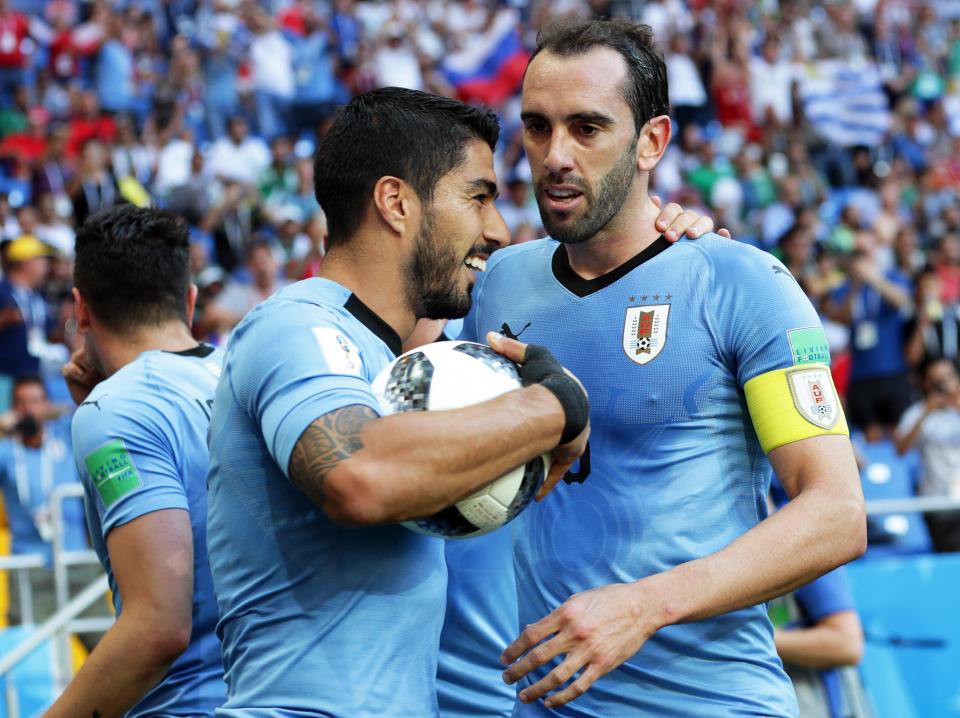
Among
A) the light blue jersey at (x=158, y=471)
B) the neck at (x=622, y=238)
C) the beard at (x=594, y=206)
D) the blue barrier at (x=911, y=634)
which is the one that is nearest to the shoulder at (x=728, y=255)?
the neck at (x=622, y=238)

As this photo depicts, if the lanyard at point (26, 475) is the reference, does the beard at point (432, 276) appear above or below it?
above

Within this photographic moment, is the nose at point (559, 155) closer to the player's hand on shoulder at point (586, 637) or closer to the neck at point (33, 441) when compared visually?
the player's hand on shoulder at point (586, 637)

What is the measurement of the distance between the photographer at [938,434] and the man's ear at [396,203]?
758 centimetres

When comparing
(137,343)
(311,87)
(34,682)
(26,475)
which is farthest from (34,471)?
(311,87)

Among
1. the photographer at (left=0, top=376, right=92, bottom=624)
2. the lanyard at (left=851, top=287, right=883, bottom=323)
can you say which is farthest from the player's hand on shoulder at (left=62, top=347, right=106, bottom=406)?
the lanyard at (left=851, top=287, right=883, bottom=323)

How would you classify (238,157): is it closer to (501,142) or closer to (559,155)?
(501,142)

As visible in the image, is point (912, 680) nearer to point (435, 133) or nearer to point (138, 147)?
point (435, 133)

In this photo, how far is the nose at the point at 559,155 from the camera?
3.41 m

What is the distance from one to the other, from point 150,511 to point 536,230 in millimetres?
9812

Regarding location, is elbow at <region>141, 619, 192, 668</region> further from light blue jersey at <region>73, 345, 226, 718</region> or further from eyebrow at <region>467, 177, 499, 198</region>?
eyebrow at <region>467, 177, 499, 198</region>

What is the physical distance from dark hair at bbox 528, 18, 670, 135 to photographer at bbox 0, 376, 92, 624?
553 centimetres

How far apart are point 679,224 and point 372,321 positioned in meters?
0.97

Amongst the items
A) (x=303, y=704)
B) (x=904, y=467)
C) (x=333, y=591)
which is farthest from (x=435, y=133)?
(x=904, y=467)

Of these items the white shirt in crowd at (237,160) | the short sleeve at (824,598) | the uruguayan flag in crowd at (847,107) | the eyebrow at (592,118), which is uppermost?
the uruguayan flag in crowd at (847,107)
